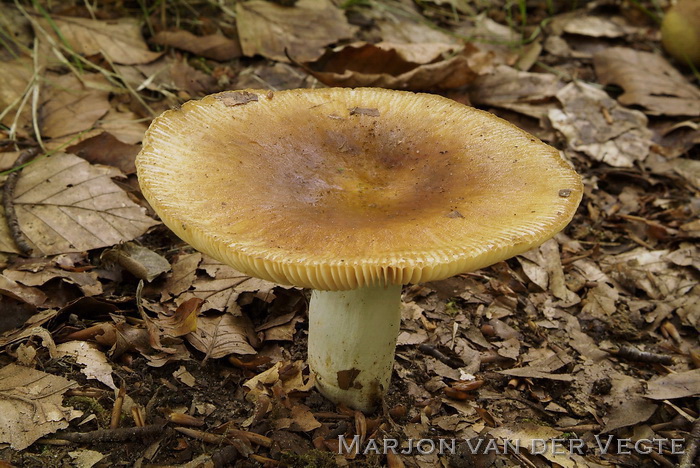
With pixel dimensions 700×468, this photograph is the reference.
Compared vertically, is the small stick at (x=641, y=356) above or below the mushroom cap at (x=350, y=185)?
below

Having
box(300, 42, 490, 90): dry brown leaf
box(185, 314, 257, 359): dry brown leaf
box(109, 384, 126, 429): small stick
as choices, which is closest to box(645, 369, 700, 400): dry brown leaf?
box(185, 314, 257, 359): dry brown leaf

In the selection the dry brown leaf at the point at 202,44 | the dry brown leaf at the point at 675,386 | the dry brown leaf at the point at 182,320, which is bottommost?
the dry brown leaf at the point at 675,386

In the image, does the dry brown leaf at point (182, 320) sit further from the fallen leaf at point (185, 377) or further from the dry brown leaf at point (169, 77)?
the dry brown leaf at point (169, 77)

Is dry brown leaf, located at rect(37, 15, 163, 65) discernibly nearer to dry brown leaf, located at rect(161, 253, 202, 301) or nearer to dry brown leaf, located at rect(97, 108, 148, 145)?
dry brown leaf, located at rect(97, 108, 148, 145)

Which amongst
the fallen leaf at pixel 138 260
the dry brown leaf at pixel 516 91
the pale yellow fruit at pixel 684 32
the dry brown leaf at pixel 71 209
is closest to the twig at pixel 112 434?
the fallen leaf at pixel 138 260

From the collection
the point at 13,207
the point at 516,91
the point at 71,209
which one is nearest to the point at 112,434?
the point at 71,209

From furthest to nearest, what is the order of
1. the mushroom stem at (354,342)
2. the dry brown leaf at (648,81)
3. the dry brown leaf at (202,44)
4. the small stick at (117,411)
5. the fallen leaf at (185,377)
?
1. the dry brown leaf at (648,81)
2. the dry brown leaf at (202,44)
3. the fallen leaf at (185,377)
4. the mushroom stem at (354,342)
5. the small stick at (117,411)

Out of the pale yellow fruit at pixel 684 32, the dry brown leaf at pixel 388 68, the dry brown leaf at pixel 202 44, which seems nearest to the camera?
the dry brown leaf at pixel 388 68
